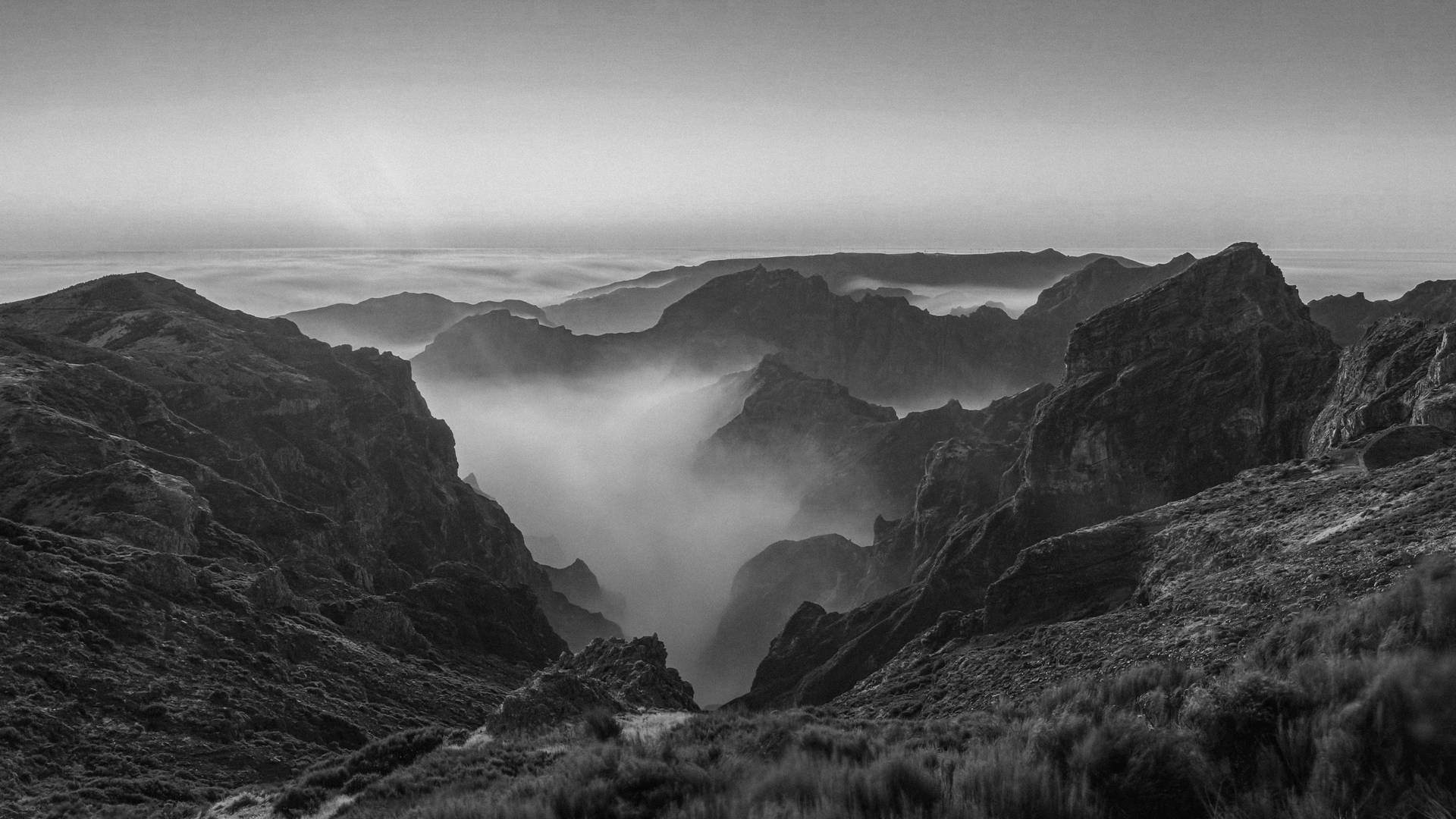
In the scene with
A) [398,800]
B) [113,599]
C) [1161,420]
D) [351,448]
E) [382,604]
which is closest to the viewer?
[398,800]

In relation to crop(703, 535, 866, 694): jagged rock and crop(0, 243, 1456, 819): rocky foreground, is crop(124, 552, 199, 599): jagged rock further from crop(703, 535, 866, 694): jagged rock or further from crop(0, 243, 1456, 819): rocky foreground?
crop(703, 535, 866, 694): jagged rock

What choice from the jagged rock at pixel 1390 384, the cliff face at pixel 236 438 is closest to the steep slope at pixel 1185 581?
the jagged rock at pixel 1390 384

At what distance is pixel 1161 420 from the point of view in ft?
249

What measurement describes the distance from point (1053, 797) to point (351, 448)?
304 ft

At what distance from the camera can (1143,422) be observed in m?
76.7

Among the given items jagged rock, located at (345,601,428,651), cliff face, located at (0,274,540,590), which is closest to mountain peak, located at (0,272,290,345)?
cliff face, located at (0,274,540,590)

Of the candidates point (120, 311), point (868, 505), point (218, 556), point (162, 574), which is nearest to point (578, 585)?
point (868, 505)

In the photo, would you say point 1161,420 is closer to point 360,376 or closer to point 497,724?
point 497,724

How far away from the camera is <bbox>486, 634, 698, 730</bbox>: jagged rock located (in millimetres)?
29719

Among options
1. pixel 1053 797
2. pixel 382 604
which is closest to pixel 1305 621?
pixel 1053 797

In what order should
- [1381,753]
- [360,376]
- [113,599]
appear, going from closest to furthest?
[1381,753]
[113,599]
[360,376]

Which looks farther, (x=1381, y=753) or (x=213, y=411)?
(x=213, y=411)

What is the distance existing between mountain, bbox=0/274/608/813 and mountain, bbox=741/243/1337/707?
107ft

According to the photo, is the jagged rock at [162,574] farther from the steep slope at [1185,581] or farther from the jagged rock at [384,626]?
the steep slope at [1185,581]
